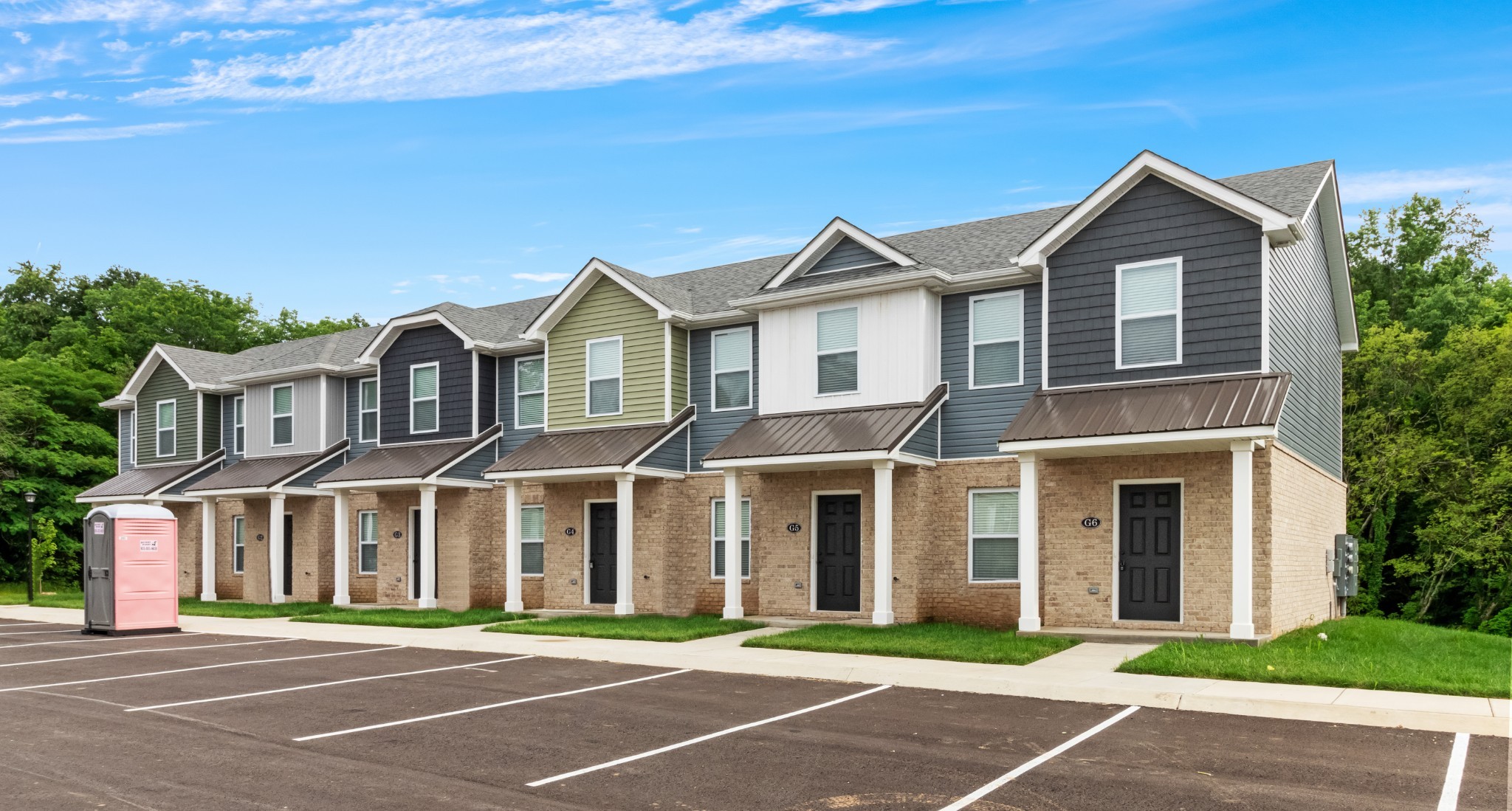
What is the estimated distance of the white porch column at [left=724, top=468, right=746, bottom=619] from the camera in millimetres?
20578

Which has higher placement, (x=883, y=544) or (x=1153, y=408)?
(x=1153, y=408)

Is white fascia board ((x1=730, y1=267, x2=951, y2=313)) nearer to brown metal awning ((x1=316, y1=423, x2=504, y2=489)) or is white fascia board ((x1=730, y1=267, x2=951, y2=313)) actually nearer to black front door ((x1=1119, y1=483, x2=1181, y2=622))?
black front door ((x1=1119, y1=483, x2=1181, y2=622))

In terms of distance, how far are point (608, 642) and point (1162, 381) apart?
30.7 ft

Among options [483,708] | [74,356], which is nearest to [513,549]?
[483,708]

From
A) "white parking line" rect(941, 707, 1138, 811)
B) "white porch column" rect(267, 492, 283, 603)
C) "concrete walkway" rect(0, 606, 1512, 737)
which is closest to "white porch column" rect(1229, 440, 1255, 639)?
"concrete walkway" rect(0, 606, 1512, 737)

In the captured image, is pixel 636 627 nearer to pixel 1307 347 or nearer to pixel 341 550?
pixel 341 550

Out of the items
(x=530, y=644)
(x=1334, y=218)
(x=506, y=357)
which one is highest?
(x=1334, y=218)

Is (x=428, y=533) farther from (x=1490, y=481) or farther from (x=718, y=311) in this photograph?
(x=1490, y=481)

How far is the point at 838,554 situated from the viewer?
20734mm

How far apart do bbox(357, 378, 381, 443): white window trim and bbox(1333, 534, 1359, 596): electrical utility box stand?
22.0 m

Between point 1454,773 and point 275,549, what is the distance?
87.2 feet

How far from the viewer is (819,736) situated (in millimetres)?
10297

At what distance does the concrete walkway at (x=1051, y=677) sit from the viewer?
35.8ft

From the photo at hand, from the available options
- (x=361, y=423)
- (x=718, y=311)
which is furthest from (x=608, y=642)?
(x=361, y=423)
